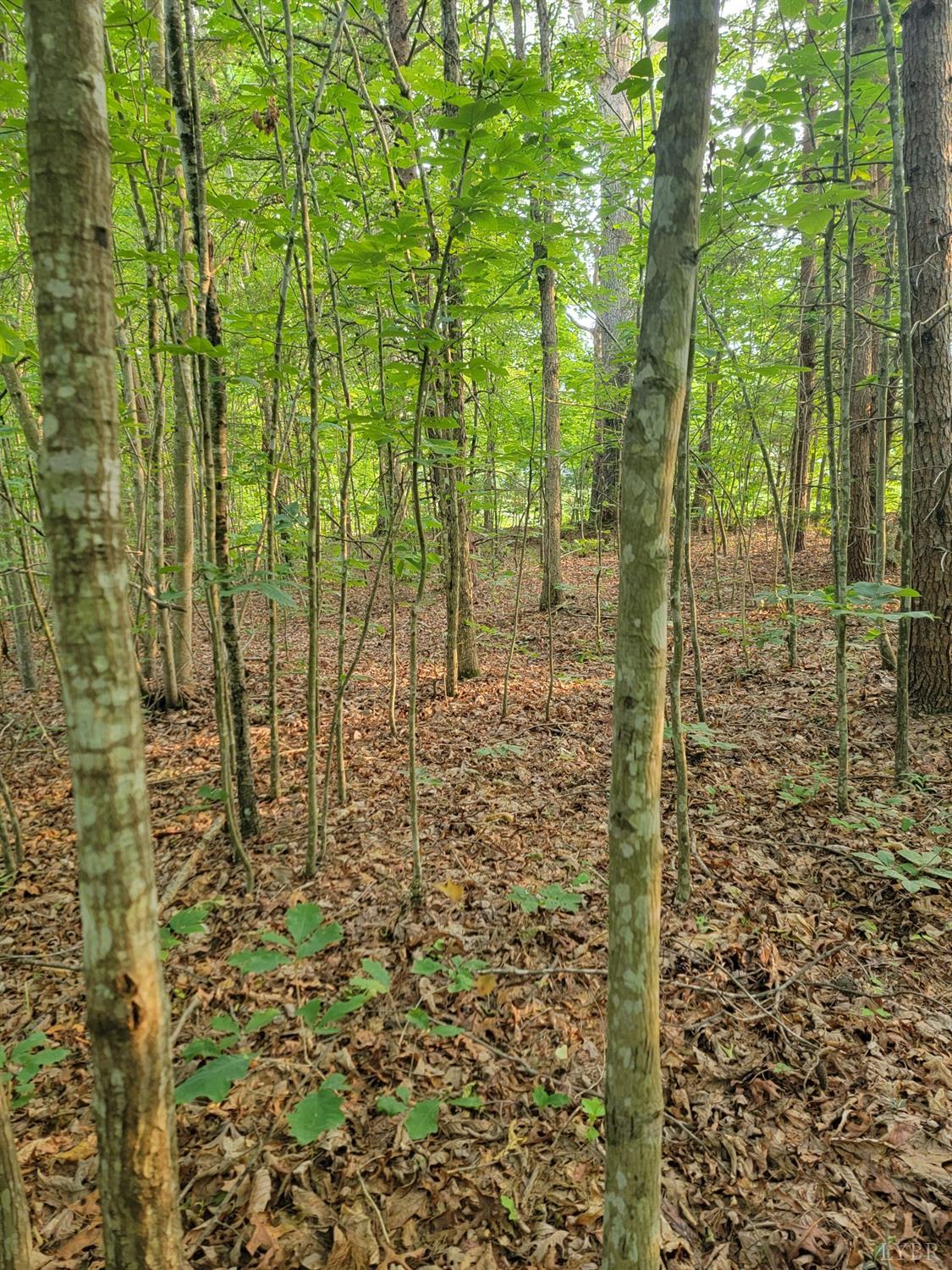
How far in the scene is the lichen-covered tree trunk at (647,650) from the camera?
1355 mm

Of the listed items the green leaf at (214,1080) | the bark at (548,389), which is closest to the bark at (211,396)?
the green leaf at (214,1080)

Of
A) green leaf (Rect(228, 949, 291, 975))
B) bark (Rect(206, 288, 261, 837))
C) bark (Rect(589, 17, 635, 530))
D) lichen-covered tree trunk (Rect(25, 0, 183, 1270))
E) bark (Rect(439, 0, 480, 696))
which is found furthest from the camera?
bark (Rect(589, 17, 635, 530))

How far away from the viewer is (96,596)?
1.27 meters

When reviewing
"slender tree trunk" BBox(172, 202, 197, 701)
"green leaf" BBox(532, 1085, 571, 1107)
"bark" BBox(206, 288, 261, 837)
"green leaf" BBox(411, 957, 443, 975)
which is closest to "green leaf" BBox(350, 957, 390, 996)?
"green leaf" BBox(411, 957, 443, 975)

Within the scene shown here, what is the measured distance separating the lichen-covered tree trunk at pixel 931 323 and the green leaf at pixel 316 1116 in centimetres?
485

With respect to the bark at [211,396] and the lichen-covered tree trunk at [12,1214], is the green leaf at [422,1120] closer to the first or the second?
the lichen-covered tree trunk at [12,1214]

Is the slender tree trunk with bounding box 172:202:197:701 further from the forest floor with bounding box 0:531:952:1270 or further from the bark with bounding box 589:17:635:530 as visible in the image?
the bark with bounding box 589:17:635:530

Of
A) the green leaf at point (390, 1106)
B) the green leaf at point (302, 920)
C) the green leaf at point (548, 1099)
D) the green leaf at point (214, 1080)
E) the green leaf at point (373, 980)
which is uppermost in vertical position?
the green leaf at point (302, 920)

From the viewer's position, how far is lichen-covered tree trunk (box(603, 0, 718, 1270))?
4.45ft

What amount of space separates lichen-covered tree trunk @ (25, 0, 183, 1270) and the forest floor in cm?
71

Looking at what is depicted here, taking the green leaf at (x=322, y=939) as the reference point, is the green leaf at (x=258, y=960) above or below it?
below

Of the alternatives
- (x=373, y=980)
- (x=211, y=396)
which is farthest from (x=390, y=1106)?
(x=211, y=396)

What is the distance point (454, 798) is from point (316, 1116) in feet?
9.17

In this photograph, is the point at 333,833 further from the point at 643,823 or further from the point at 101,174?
the point at 101,174
